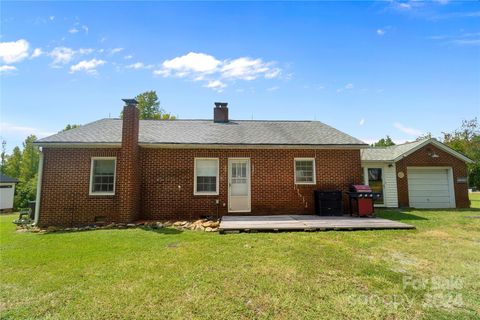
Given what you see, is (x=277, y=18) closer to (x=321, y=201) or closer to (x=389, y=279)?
(x=321, y=201)

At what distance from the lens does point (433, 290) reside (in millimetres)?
3316

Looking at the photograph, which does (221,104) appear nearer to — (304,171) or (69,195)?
(304,171)

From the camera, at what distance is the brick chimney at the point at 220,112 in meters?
12.5

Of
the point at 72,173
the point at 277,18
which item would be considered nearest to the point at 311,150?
the point at 277,18

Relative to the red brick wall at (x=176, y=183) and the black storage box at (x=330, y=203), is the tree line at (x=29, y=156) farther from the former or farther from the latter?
the black storage box at (x=330, y=203)

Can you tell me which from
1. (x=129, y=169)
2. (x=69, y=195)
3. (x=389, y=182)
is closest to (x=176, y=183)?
(x=129, y=169)

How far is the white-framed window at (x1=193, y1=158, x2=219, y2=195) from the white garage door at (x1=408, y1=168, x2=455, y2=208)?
1053cm

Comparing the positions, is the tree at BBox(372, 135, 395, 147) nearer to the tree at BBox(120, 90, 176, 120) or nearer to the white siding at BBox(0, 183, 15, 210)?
the tree at BBox(120, 90, 176, 120)

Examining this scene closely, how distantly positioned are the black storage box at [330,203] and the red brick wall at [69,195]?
766cm

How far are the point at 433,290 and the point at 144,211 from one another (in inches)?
336

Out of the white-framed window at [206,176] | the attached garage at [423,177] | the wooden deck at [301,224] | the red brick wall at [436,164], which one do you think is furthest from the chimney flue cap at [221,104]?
the red brick wall at [436,164]

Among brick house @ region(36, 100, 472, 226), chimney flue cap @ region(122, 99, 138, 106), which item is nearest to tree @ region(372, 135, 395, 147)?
brick house @ region(36, 100, 472, 226)

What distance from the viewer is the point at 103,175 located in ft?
29.5

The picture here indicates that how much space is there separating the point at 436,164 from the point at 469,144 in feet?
87.6
